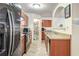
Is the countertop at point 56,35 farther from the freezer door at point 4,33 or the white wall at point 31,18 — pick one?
the freezer door at point 4,33

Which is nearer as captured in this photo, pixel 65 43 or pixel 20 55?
pixel 20 55

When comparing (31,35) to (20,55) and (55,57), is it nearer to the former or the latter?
(20,55)

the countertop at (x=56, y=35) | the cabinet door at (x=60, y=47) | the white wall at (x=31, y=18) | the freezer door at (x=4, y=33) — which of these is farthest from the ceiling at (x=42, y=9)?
the cabinet door at (x=60, y=47)

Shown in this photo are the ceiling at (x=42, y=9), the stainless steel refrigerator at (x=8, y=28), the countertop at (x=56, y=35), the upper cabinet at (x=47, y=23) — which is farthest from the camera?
the countertop at (x=56, y=35)

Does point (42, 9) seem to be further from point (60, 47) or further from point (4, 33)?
point (60, 47)

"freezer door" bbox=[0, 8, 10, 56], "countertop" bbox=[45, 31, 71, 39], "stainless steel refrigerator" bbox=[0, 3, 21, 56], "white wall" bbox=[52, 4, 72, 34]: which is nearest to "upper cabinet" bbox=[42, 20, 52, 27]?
"white wall" bbox=[52, 4, 72, 34]

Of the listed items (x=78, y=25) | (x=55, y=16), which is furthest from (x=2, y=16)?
(x=78, y=25)

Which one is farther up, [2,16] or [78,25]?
[2,16]

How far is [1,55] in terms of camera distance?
1798 millimetres

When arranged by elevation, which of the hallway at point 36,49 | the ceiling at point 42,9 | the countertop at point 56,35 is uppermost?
the ceiling at point 42,9

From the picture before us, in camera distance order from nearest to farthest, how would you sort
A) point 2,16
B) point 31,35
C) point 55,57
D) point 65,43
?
point 2,16
point 55,57
point 31,35
point 65,43

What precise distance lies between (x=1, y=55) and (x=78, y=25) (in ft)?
3.71

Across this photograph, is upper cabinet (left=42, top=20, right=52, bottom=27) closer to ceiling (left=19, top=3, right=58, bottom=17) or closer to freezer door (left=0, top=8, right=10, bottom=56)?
ceiling (left=19, top=3, right=58, bottom=17)

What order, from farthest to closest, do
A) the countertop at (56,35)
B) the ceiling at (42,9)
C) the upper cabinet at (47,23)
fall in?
the countertop at (56,35) < the upper cabinet at (47,23) < the ceiling at (42,9)
